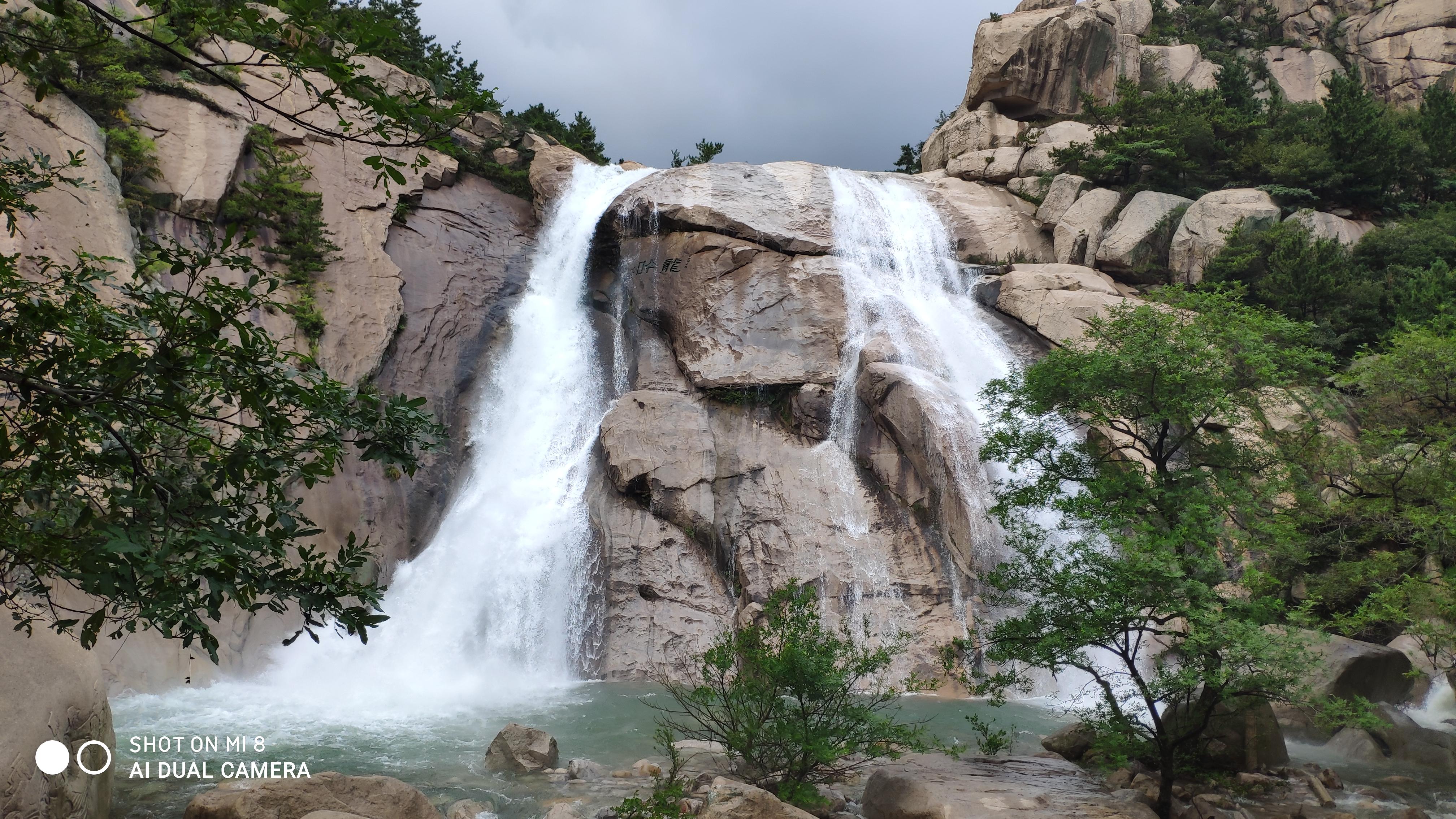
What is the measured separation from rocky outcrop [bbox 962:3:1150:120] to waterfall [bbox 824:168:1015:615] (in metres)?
7.59

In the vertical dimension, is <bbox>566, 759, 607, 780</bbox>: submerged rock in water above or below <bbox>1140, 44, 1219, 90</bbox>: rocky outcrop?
below

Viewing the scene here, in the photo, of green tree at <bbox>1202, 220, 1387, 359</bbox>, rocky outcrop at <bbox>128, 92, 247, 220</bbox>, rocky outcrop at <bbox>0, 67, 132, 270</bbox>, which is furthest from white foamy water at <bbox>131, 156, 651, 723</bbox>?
green tree at <bbox>1202, 220, 1387, 359</bbox>

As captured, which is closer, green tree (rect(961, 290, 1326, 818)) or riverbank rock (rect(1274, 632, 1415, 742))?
green tree (rect(961, 290, 1326, 818))

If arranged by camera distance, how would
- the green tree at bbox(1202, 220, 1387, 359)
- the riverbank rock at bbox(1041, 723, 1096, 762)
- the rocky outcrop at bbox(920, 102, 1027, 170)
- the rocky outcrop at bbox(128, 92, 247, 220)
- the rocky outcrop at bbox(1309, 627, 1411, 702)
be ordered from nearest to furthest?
the riverbank rock at bbox(1041, 723, 1096, 762)
the rocky outcrop at bbox(1309, 627, 1411, 702)
the rocky outcrop at bbox(128, 92, 247, 220)
the green tree at bbox(1202, 220, 1387, 359)
the rocky outcrop at bbox(920, 102, 1027, 170)

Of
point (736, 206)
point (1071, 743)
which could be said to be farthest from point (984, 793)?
point (736, 206)

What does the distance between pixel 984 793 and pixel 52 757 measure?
7995 millimetres

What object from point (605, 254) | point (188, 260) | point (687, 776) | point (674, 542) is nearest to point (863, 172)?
point (605, 254)

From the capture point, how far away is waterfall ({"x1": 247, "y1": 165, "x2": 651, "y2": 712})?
15078mm

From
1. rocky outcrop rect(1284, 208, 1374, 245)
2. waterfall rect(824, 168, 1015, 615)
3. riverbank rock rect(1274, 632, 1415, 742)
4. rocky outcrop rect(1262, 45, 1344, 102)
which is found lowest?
riverbank rock rect(1274, 632, 1415, 742)

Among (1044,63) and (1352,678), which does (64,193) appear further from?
(1044,63)

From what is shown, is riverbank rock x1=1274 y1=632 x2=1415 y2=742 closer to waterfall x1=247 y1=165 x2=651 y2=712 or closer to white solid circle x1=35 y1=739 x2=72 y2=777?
waterfall x1=247 y1=165 x2=651 y2=712

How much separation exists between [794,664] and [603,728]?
5.57 m

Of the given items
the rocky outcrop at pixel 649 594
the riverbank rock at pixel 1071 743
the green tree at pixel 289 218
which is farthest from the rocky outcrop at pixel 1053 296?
the green tree at pixel 289 218

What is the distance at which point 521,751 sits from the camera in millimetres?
10203
